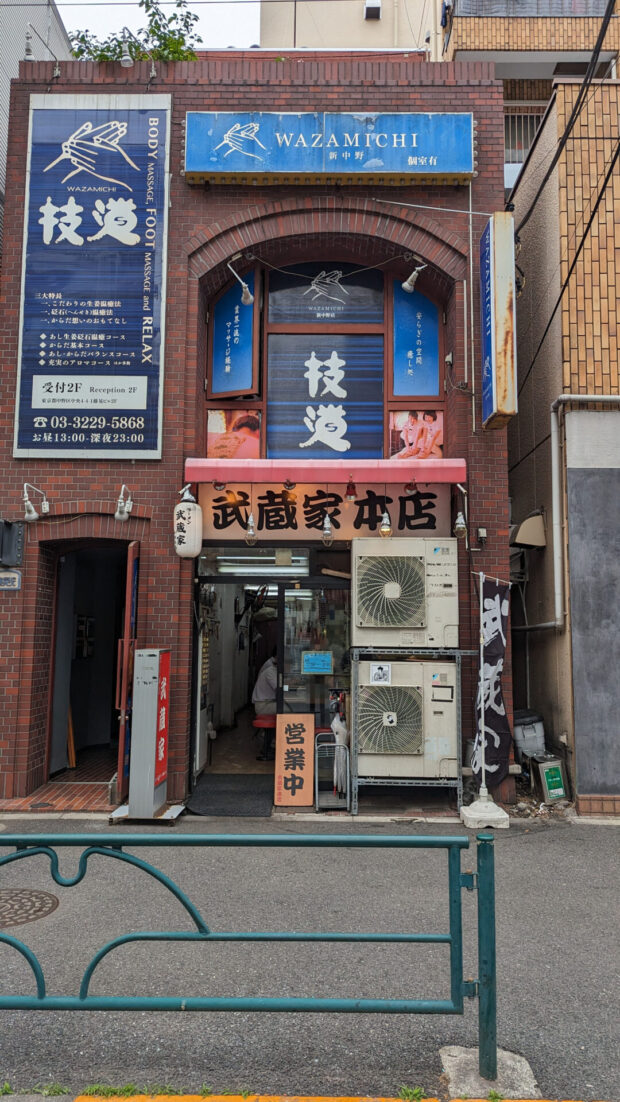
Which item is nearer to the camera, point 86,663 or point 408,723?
point 408,723

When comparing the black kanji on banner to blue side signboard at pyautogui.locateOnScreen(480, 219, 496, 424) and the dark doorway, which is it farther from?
the dark doorway

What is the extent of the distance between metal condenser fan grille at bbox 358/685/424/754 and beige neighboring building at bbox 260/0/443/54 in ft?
57.0

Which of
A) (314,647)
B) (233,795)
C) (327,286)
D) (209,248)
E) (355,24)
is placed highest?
(355,24)

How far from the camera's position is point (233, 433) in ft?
32.6

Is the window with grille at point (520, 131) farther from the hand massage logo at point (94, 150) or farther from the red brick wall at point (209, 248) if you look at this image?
the hand massage logo at point (94, 150)

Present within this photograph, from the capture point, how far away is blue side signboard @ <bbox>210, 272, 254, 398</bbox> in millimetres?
9740

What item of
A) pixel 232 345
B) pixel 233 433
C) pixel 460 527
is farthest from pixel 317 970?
pixel 232 345

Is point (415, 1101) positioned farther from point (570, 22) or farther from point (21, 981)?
point (570, 22)

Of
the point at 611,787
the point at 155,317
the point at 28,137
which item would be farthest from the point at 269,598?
the point at 28,137

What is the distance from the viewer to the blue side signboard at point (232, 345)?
32.0 ft

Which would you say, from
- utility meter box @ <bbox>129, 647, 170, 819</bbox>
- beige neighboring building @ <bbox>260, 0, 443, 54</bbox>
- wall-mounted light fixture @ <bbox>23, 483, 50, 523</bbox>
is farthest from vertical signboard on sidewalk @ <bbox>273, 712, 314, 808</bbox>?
beige neighboring building @ <bbox>260, 0, 443, 54</bbox>

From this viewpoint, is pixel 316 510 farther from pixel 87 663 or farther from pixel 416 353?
pixel 87 663

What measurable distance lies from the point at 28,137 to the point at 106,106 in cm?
107

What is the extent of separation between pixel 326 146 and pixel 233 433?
3.77 meters
